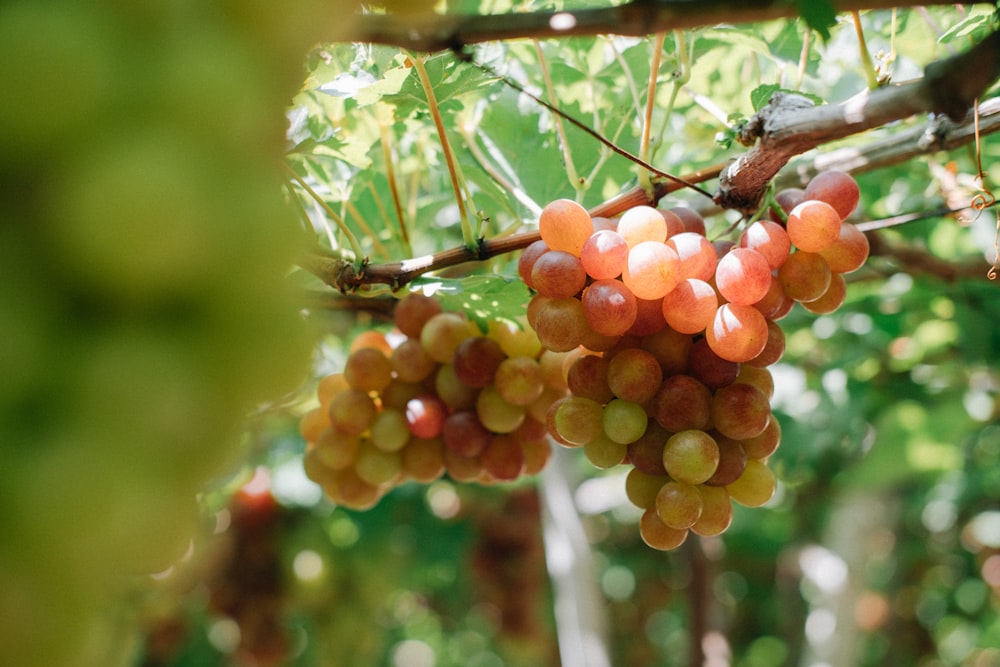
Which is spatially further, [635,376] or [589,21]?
[635,376]

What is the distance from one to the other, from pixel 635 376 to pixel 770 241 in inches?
5.2

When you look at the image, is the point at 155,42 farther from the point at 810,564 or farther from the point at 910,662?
the point at 910,662

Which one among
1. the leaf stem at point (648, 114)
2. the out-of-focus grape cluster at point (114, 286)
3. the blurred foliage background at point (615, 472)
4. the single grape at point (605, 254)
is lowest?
the blurred foliage background at point (615, 472)

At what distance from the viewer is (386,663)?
9.76ft

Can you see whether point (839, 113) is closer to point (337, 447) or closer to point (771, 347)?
point (771, 347)

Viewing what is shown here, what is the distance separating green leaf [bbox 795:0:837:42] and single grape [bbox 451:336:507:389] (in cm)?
41

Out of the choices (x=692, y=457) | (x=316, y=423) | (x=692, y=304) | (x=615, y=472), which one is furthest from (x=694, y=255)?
(x=615, y=472)

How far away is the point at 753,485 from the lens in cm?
59

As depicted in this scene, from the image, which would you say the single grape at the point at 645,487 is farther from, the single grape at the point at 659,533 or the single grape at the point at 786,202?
the single grape at the point at 786,202

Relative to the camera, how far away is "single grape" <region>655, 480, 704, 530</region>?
543mm

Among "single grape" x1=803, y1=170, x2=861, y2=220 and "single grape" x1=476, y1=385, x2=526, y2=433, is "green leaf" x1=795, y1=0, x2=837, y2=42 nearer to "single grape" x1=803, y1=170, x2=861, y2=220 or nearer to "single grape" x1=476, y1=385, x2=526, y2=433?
"single grape" x1=803, y1=170, x2=861, y2=220

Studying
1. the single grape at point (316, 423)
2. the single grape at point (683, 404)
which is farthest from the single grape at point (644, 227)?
the single grape at point (316, 423)

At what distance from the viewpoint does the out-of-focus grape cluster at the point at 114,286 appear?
17 cm

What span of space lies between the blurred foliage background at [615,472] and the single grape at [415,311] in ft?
0.17
